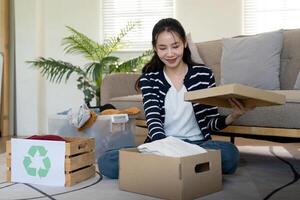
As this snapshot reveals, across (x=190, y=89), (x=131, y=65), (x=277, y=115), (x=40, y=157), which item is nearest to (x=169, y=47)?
(x=190, y=89)

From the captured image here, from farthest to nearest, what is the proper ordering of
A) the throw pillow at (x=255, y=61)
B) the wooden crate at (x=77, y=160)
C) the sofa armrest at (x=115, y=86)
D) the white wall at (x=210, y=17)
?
the white wall at (x=210, y=17) → the sofa armrest at (x=115, y=86) → the throw pillow at (x=255, y=61) → the wooden crate at (x=77, y=160)

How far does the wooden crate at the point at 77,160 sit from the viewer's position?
162cm

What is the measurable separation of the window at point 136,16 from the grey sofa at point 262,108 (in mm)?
1107

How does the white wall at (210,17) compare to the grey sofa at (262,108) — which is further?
the white wall at (210,17)

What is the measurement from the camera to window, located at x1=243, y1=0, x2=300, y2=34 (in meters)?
3.46

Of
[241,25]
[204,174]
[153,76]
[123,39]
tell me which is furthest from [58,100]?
[204,174]

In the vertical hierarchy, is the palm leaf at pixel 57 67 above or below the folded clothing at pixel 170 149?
above

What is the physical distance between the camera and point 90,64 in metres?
3.65

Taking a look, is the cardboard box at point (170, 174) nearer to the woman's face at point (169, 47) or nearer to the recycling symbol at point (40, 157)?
the recycling symbol at point (40, 157)

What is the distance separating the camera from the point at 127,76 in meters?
2.56

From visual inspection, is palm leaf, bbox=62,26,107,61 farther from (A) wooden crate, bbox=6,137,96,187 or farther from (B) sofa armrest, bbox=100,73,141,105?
(A) wooden crate, bbox=6,137,96,187

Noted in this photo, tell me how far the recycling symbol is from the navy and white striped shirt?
1.43 feet

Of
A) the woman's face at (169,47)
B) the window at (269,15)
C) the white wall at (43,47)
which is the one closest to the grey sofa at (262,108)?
the woman's face at (169,47)

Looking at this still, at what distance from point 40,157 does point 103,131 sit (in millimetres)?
513
